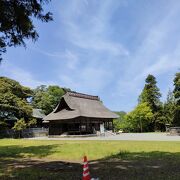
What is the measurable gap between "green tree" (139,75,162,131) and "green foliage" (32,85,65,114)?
2103 cm

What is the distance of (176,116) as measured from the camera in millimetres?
50750

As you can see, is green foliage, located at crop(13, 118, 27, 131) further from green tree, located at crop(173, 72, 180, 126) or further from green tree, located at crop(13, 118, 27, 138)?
green tree, located at crop(173, 72, 180, 126)

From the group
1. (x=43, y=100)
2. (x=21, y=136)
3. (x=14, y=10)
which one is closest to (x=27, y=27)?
(x=14, y=10)

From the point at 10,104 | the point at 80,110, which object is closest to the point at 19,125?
the point at 10,104

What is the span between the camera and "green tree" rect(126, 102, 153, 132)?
6038 centimetres

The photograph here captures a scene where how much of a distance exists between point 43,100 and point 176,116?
106 ft

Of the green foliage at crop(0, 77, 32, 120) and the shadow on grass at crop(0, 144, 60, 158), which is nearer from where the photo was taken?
the shadow on grass at crop(0, 144, 60, 158)

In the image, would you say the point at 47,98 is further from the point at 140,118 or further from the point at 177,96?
the point at 177,96

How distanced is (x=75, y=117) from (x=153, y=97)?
994 inches

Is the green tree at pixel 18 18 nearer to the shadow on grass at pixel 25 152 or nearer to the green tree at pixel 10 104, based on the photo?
the shadow on grass at pixel 25 152

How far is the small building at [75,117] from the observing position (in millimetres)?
46281

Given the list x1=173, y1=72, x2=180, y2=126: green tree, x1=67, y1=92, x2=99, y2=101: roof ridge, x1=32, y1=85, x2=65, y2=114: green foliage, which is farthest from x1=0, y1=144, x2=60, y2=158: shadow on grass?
x1=32, y1=85, x2=65, y2=114: green foliage

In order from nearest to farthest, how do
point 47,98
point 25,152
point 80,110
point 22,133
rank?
point 25,152 → point 80,110 → point 22,133 → point 47,98

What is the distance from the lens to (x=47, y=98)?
71750mm
